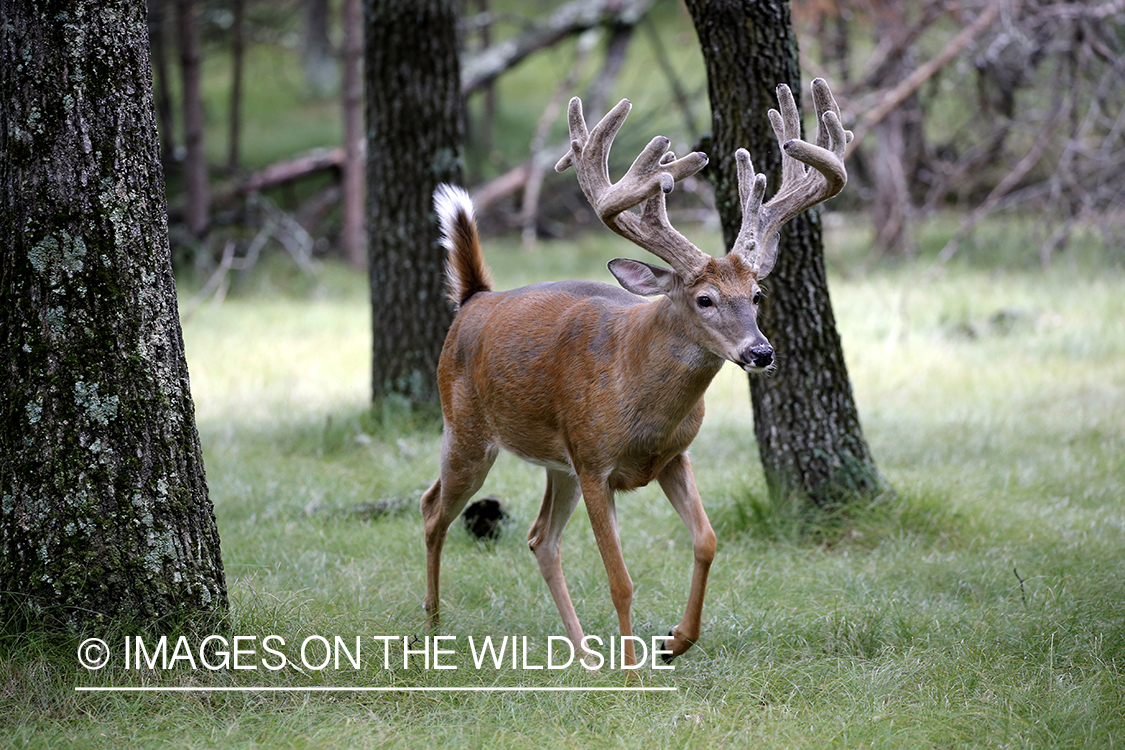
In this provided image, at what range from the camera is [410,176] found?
7.09 m

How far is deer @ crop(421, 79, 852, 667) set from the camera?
3.71 m

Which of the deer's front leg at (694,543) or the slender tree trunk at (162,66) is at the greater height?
the slender tree trunk at (162,66)

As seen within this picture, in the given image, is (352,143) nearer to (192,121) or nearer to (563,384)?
(192,121)

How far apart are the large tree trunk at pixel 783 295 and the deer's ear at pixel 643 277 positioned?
1434 mm

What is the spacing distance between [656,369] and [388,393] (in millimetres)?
3675

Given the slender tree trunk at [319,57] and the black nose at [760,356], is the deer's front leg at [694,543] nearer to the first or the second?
the black nose at [760,356]

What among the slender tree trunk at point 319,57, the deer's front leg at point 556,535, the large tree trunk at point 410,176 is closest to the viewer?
the deer's front leg at point 556,535

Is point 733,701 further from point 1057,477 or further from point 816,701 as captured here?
point 1057,477

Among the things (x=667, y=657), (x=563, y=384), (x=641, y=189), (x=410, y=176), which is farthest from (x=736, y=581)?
(x=410, y=176)

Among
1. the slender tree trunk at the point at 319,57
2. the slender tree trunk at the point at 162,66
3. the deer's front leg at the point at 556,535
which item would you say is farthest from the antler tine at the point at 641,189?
the slender tree trunk at the point at 319,57

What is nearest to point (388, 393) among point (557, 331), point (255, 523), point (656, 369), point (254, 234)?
point (255, 523)

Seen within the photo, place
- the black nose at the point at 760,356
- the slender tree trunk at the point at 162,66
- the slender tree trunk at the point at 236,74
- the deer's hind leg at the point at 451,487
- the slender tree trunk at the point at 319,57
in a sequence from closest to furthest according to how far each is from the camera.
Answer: the black nose at the point at 760,356
the deer's hind leg at the point at 451,487
the slender tree trunk at the point at 162,66
the slender tree trunk at the point at 236,74
the slender tree trunk at the point at 319,57

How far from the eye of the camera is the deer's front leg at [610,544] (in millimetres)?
3795

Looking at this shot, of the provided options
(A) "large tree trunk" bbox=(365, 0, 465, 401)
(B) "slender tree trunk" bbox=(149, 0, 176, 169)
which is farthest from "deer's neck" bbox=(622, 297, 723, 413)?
(B) "slender tree trunk" bbox=(149, 0, 176, 169)
